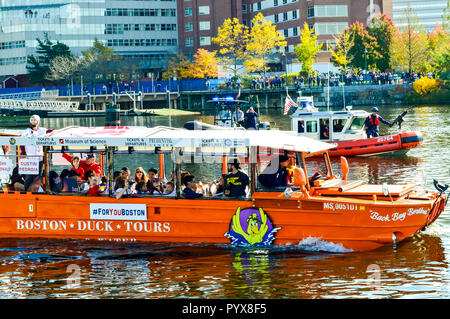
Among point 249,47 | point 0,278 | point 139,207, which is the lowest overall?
point 0,278

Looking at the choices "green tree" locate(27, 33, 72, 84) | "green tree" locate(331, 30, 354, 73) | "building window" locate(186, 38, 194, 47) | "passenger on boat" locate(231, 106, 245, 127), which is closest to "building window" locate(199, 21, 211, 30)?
"building window" locate(186, 38, 194, 47)

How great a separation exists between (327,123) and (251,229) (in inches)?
823

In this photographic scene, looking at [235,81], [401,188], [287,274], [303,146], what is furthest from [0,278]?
[235,81]

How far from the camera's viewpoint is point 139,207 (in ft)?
52.7

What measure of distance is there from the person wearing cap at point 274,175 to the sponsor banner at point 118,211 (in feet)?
8.68

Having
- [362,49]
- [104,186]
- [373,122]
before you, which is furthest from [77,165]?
[362,49]

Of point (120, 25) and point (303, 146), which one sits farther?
point (120, 25)

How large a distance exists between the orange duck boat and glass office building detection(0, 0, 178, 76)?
10229 cm

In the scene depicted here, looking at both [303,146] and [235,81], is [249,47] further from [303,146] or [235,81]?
[303,146]

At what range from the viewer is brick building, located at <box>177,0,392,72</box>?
105m

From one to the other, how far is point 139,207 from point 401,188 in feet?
18.3

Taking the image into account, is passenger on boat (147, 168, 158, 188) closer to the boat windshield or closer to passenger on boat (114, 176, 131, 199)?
passenger on boat (114, 176, 131, 199)

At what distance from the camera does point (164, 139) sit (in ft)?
51.2

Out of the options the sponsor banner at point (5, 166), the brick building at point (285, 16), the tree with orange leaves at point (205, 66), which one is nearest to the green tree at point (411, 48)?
the brick building at point (285, 16)
